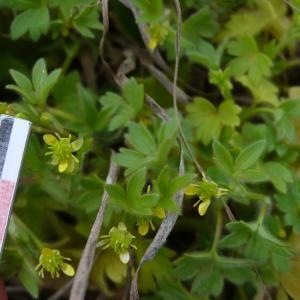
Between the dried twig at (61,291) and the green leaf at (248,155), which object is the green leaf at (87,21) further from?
the dried twig at (61,291)

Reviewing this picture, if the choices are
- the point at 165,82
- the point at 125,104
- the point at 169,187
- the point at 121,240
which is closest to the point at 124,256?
the point at 121,240

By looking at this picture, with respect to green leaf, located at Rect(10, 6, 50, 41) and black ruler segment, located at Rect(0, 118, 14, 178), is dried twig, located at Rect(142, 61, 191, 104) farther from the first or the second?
black ruler segment, located at Rect(0, 118, 14, 178)

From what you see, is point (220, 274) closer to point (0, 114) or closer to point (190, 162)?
point (190, 162)

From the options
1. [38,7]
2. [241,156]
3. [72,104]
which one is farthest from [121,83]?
[241,156]

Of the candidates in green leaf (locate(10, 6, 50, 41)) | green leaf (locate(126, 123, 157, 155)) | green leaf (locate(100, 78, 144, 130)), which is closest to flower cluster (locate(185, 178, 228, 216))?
green leaf (locate(126, 123, 157, 155))

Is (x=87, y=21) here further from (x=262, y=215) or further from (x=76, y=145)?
(x=262, y=215)

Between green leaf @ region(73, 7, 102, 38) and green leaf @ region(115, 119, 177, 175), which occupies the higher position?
green leaf @ region(73, 7, 102, 38)
